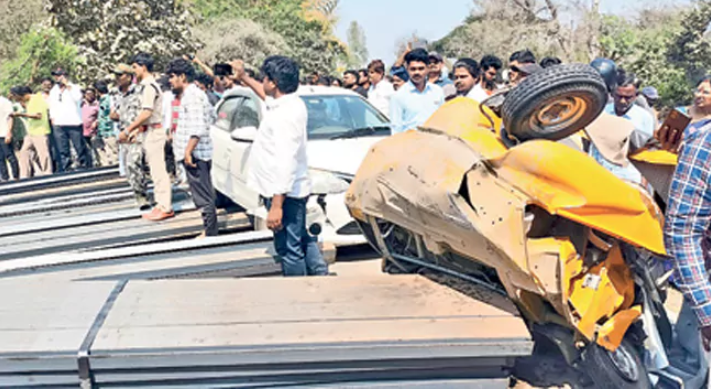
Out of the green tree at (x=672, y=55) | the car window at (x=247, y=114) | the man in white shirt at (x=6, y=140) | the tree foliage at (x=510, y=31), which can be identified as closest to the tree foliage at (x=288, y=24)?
the tree foliage at (x=510, y=31)

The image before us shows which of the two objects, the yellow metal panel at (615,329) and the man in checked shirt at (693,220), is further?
the yellow metal panel at (615,329)

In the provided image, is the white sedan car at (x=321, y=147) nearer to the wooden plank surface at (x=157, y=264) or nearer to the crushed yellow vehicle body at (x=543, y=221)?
the wooden plank surface at (x=157, y=264)

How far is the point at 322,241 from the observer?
579cm

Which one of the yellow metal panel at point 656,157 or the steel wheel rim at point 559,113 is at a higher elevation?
the steel wheel rim at point 559,113

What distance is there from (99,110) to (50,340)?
28.5 feet

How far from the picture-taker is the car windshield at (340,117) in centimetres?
652

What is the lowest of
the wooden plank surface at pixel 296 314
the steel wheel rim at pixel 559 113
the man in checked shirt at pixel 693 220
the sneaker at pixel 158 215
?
the sneaker at pixel 158 215

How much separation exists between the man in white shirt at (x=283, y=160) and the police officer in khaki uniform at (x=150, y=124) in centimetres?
225

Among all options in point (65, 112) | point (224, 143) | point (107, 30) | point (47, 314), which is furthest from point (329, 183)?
A: point (107, 30)

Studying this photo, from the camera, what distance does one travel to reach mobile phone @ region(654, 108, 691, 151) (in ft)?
10.8

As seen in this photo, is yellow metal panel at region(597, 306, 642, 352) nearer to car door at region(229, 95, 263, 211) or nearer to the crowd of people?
the crowd of people

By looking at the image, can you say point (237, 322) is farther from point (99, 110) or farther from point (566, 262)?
point (99, 110)

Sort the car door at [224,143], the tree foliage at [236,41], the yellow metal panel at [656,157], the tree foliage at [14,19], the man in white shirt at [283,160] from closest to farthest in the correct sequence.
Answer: the yellow metal panel at [656,157] < the man in white shirt at [283,160] < the car door at [224,143] < the tree foliage at [236,41] < the tree foliage at [14,19]

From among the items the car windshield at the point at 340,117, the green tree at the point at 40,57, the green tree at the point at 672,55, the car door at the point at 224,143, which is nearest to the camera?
the car windshield at the point at 340,117
